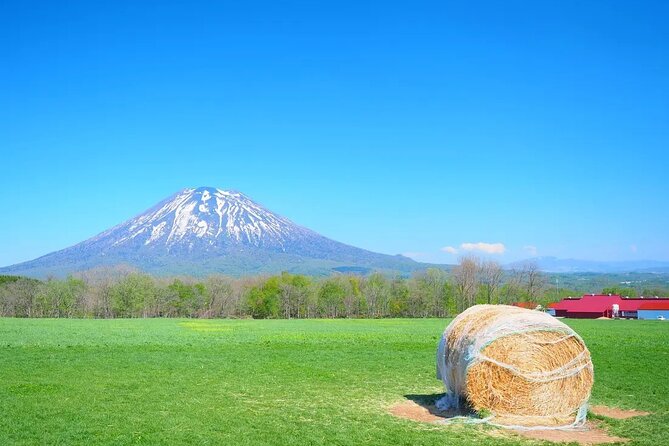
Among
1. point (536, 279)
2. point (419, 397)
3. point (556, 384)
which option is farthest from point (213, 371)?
point (536, 279)

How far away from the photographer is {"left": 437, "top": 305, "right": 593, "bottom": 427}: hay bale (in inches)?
537

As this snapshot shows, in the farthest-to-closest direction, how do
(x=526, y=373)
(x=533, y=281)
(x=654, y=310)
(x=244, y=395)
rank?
(x=533, y=281)
(x=654, y=310)
(x=244, y=395)
(x=526, y=373)

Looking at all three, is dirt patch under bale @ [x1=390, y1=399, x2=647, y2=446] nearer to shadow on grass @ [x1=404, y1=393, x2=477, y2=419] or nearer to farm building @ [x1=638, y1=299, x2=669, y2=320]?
shadow on grass @ [x1=404, y1=393, x2=477, y2=419]

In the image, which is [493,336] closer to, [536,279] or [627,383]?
[627,383]

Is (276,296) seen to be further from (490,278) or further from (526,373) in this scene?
(526,373)

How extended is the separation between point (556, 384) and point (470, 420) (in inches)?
86.1

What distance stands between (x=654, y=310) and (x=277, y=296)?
69293mm

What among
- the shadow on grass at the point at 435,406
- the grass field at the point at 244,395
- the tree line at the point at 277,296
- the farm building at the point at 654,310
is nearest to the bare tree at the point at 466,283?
the tree line at the point at 277,296

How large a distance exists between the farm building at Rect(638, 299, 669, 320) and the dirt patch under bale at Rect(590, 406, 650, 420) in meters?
104

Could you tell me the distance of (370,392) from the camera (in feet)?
57.6

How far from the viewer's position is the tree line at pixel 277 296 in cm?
11038

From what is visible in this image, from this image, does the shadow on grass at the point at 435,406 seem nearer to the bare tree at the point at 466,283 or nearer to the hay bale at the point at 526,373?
the hay bale at the point at 526,373

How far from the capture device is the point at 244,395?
16.8 m

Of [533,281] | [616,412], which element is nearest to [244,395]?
[616,412]
